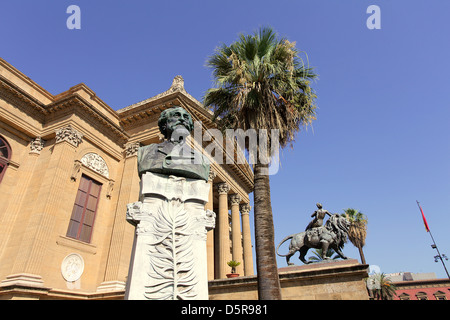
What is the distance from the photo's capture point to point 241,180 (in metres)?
26.9

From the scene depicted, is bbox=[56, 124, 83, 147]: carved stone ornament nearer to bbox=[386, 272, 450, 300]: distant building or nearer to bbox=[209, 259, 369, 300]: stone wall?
bbox=[209, 259, 369, 300]: stone wall

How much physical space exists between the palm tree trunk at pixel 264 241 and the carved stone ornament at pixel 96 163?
12.0 meters

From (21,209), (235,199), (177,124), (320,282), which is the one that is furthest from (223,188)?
(177,124)

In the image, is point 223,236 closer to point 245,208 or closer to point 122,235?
point 245,208

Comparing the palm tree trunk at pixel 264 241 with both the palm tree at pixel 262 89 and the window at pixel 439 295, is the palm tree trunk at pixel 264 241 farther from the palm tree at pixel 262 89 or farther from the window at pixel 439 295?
the window at pixel 439 295

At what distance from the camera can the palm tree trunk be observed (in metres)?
6.78

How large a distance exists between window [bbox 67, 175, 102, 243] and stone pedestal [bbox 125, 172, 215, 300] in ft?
44.9

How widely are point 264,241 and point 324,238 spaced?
4.13 m

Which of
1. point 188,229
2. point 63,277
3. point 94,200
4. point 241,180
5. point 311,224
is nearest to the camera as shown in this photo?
point 188,229

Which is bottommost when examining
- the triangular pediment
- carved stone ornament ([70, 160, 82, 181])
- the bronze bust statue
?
the bronze bust statue

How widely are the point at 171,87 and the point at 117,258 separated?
1118 cm

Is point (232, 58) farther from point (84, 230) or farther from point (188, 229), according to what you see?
point (84, 230)

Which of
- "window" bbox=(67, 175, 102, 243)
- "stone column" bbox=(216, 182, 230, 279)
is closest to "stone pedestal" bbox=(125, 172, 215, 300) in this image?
"window" bbox=(67, 175, 102, 243)
